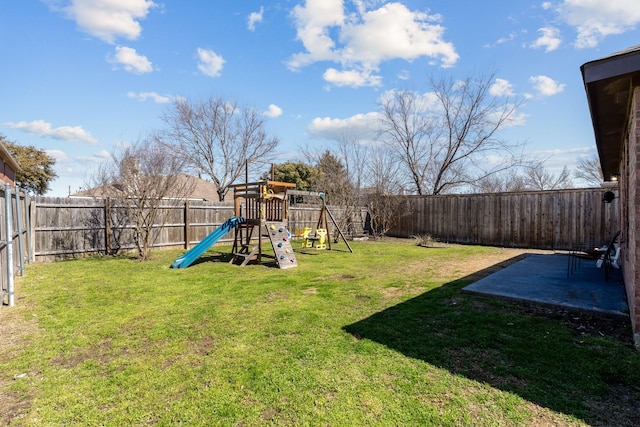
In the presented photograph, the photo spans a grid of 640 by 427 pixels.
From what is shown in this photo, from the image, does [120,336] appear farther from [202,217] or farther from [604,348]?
[202,217]

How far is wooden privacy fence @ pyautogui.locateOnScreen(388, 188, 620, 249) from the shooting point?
→ 10633mm

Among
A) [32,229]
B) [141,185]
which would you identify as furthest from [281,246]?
[32,229]

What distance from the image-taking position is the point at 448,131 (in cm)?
1817

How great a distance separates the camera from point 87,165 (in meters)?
11.2

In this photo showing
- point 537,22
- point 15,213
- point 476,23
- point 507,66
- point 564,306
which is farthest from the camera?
point 507,66

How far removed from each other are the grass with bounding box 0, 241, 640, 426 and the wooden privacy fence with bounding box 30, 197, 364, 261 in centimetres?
394

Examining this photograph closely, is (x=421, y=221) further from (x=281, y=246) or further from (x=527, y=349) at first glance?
(x=527, y=349)

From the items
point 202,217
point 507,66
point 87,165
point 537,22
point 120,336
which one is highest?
point 507,66

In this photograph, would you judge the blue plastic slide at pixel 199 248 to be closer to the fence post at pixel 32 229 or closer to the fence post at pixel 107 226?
the fence post at pixel 107 226

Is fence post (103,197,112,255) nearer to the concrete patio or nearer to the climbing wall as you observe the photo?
the climbing wall

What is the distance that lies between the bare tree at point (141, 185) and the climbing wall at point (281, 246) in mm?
3284

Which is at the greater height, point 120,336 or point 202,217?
point 202,217

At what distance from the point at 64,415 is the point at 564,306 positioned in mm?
5040

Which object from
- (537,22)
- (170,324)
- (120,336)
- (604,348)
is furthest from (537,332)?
(537,22)
